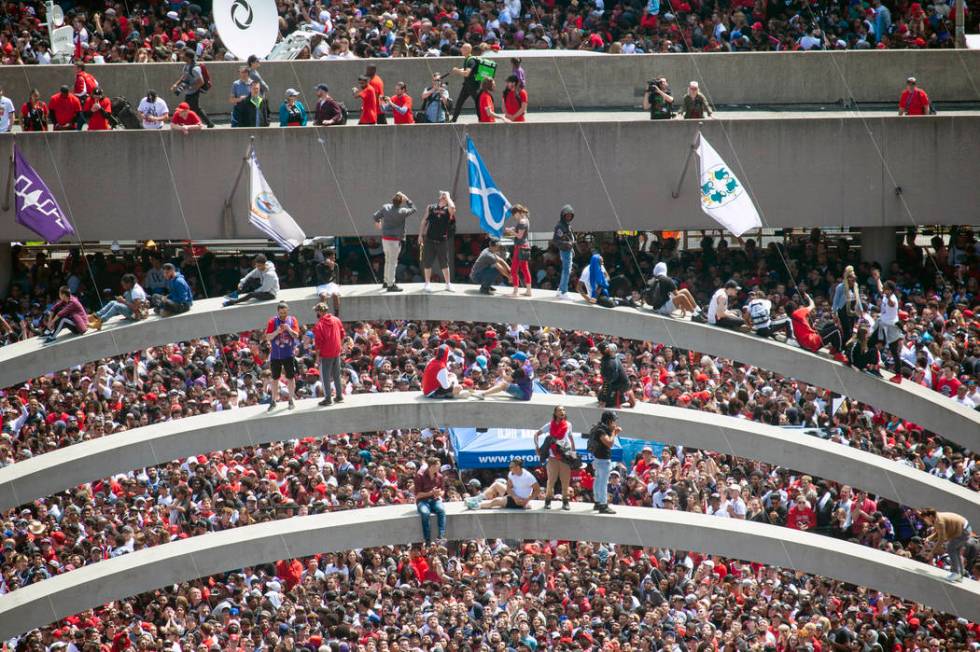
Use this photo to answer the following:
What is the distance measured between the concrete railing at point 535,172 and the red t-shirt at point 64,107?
1.16 feet

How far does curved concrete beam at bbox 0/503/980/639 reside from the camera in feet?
70.9

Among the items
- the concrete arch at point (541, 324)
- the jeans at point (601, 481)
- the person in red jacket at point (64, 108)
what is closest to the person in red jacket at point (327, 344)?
the concrete arch at point (541, 324)

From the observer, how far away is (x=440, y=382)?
23.4m

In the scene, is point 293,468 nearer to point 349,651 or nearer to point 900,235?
point 349,651

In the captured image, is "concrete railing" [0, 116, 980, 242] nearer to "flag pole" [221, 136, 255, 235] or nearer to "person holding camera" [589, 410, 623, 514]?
"flag pole" [221, 136, 255, 235]

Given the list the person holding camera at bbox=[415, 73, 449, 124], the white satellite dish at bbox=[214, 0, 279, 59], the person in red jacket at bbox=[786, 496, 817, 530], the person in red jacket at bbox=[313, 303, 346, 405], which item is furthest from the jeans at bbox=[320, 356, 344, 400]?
the white satellite dish at bbox=[214, 0, 279, 59]

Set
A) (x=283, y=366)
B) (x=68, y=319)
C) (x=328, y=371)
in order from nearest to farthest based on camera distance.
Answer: (x=283, y=366)
(x=328, y=371)
(x=68, y=319)

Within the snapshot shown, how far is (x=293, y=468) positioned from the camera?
2394 centimetres

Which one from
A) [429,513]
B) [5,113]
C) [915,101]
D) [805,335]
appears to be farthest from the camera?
[915,101]

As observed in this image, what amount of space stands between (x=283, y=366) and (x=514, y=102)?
9369 millimetres

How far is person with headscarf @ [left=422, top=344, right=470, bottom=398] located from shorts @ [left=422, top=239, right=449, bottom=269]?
2.41 metres

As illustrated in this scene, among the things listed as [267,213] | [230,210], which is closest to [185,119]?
[230,210]

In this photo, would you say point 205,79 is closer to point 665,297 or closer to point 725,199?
point 665,297

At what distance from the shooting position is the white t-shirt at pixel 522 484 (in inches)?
870
